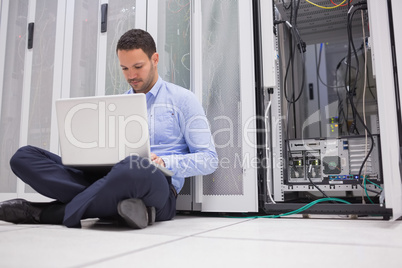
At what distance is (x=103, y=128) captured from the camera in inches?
56.6

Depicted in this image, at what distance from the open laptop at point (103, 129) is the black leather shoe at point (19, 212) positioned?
35cm

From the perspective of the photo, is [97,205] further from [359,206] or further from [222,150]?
[359,206]

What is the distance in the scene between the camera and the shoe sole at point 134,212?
53.8 inches

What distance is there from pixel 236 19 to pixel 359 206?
1.32 meters

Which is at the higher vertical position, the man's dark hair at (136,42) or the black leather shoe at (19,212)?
the man's dark hair at (136,42)

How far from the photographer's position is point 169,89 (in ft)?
6.55

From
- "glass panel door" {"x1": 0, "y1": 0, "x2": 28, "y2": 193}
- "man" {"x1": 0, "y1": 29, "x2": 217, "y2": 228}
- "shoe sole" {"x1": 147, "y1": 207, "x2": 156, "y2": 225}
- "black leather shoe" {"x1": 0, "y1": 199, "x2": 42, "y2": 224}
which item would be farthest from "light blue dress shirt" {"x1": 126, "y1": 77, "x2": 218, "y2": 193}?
"glass panel door" {"x1": 0, "y1": 0, "x2": 28, "y2": 193}

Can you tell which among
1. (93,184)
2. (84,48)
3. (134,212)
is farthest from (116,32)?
A: (134,212)

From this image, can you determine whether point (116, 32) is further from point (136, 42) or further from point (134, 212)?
point (134, 212)

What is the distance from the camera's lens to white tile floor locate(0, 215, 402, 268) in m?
0.82

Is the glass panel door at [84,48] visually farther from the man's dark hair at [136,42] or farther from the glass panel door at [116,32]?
the man's dark hair at [136,42]

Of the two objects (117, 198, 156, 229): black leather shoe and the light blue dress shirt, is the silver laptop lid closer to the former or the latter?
(117, 198, 156, 229): black leather shoe

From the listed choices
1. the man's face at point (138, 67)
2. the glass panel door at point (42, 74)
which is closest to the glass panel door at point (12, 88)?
the glass panel door at point (42, 74)

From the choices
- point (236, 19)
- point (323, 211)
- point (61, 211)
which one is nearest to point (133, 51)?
point (236, 19)
